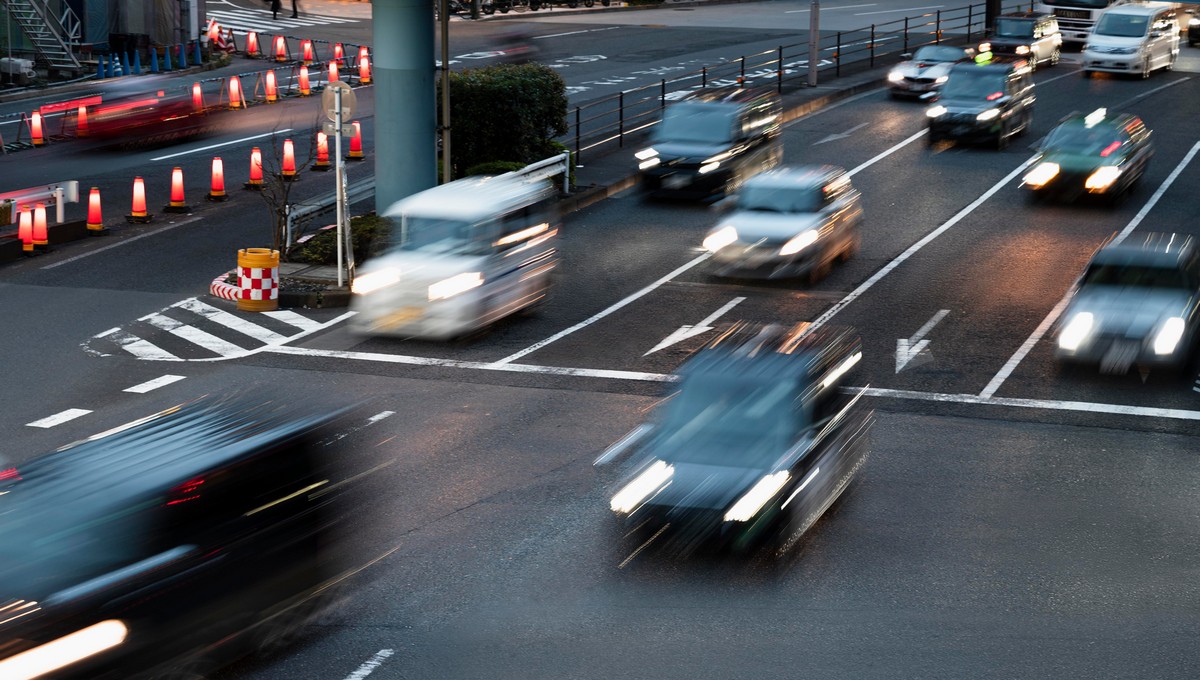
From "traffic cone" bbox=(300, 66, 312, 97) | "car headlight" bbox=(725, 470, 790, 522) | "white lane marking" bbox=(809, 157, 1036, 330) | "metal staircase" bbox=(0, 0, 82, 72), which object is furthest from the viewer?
"metal staircase" bbox=(0, 0, 82, 72)

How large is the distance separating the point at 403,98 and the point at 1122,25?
27559mm

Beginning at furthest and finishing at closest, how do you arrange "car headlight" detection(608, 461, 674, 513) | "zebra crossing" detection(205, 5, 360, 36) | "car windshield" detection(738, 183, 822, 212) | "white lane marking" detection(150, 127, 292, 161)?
1. "zebra crossing" detection(205, 5, 360, 36)
2. "white lane marking" detection(150, 127, 292, 161)
3. "car windshield" detection(738, 183, 822, 212)
4. "car headlight" detection(608, 461, 674, 513)

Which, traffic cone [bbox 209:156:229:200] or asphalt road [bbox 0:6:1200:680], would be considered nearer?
asphalt road [bbox 0:6:1200:680]

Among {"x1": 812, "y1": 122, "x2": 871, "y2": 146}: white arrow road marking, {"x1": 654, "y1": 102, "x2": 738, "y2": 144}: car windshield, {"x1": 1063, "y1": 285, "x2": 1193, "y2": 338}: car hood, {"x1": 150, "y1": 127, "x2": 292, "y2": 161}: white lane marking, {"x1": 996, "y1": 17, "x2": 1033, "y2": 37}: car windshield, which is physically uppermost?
{"x1": 996, "y1": 17, "x2": 1033, "y2": 37}: car windshield

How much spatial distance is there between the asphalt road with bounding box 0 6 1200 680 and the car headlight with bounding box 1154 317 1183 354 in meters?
0.46

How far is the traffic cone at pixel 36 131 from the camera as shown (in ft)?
103

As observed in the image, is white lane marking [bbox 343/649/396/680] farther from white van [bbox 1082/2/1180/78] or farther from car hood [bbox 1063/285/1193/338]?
white van [bbox 1082/2/1180/78]

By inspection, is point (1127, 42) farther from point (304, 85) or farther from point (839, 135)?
point (304, 85)

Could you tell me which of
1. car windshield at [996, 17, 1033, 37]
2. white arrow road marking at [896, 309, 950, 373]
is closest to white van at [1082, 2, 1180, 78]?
car windshield at [996, 17, 1033, 37]

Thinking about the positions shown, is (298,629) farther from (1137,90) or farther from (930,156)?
(1137,90)

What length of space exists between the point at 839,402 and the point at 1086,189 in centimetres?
1616

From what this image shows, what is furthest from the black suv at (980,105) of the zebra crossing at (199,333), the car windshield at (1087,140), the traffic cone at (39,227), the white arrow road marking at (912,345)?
the traffic cone at (39,227)

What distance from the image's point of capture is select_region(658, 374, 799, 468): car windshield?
1192 cm

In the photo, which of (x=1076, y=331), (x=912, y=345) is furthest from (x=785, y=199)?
(x=1076, y=331)
